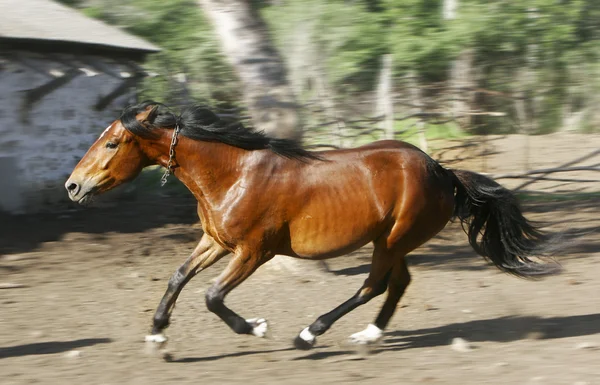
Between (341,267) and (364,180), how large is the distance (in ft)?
11.5

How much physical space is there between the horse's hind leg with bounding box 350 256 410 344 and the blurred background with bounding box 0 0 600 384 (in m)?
0.18

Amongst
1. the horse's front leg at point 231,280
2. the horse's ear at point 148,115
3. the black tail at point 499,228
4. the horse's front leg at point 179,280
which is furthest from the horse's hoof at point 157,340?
the black tail at point 499,228


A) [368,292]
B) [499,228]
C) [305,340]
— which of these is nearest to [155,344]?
[305,340]

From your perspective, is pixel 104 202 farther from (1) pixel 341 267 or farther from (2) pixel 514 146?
(2) pixel 514 146

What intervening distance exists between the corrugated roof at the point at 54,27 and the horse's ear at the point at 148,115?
20.9 feet

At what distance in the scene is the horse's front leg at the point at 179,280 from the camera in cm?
597

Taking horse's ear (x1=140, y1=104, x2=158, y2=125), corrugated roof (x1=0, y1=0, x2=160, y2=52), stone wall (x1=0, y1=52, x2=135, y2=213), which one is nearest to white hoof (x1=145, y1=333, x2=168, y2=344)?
horse's ear (x1=140, y1=104, x2=158, y2=125)

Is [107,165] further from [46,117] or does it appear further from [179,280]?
[46,117]

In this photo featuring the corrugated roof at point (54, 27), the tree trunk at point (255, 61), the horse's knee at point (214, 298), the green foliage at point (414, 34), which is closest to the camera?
the horse's knee at point (214, 298)

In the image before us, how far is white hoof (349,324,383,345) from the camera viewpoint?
620 cm

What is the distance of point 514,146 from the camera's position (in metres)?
17.3

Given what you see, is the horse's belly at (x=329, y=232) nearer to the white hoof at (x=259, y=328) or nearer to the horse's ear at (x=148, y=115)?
the white hoof at (x=259, y=328)

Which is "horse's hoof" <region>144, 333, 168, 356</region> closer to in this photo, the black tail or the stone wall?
the black tail

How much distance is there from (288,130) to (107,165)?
3431mm
